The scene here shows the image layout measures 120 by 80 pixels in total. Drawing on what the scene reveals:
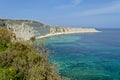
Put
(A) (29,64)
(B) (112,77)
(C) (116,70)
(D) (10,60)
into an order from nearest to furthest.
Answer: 1. (A) (29,64)
2. (D) (10,60)
3. (B) (112,77)
4. (C) (116,70)

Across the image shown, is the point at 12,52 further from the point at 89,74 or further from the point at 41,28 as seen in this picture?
the point at 41,28

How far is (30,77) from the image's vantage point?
54.2ft

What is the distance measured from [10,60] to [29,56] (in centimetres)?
173

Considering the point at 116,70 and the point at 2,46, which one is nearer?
the point at 2,46

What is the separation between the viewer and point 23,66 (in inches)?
723

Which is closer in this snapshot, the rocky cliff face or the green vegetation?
the green vegetation

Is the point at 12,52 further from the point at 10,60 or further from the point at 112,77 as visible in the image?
the point at 112,77

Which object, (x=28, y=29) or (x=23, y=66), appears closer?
(x=23, y=66)

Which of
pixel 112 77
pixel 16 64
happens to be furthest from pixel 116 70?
pixel 16 64

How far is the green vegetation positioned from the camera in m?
A: 16.6

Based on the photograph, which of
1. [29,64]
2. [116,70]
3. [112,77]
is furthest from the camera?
[116,70]

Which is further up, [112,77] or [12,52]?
[12,52]

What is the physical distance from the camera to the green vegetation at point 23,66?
1658 centimetres

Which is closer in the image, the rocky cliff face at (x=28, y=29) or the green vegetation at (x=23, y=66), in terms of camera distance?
the green vegetation at (x=23, y=66)
